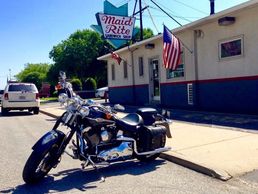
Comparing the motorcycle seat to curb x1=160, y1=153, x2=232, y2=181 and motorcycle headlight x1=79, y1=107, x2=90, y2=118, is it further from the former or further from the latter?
curb x1=160, y1=153, x2=232, y2=181

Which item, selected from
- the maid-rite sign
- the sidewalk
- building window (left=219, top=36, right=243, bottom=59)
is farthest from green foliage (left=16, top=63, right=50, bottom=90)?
the sidewalk

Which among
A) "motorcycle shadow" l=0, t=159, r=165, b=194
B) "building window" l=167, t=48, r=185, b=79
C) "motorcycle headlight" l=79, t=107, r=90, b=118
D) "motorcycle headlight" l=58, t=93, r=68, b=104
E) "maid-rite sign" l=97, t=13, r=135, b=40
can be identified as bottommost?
"motorcycle shadow" l=0, t=159, r=165, b=194

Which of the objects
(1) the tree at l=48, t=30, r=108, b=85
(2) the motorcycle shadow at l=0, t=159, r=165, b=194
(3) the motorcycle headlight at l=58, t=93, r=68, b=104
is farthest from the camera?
(1) the tree at l=48, t=30, r=108, b=85

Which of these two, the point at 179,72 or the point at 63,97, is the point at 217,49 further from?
the point at 63,97

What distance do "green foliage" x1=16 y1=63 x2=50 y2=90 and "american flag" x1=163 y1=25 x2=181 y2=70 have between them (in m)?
51.6

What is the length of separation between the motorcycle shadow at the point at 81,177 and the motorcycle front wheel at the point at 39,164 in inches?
4.7

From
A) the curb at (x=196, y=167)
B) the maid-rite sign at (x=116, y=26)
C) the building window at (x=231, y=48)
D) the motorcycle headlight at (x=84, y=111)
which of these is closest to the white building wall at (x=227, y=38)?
the building window at (x=231, y=48)

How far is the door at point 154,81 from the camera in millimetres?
17938

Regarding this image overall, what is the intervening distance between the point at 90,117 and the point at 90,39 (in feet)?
142

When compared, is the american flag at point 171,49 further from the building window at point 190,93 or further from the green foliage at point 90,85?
the green foliage at point 90,85

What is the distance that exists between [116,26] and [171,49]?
6.17 m

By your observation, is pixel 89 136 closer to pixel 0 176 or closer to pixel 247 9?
pixel 0 176

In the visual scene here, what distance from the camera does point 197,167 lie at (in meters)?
6.00

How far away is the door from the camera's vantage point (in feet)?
58.9
